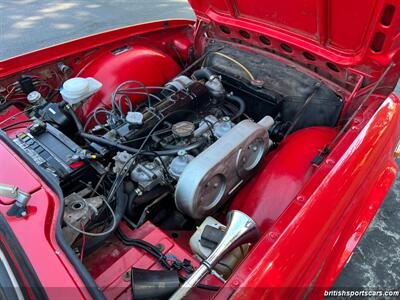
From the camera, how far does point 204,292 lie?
49.5 inches

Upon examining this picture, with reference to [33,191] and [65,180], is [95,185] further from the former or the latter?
[33,191]

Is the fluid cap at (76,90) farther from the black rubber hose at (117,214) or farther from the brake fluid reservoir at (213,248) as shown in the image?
the brake fluid reservoir at (213,248)

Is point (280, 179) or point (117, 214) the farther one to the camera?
point (280, 179)

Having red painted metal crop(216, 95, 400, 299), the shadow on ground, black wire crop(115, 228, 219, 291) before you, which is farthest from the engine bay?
the shadow on ground

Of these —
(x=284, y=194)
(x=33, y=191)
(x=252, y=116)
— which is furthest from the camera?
(x=252, y=116)

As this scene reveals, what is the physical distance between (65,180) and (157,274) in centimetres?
64

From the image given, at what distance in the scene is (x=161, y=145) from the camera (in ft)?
5.90

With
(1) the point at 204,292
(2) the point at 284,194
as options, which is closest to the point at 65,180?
(1) the point at 204,292

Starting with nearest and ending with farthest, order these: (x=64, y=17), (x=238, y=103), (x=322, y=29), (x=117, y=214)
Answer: (x=117, y=214)
(x=322, y=29)
(x=238, y=103)
(x=64, y=17)

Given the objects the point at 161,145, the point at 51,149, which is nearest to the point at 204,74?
the point at 161,145

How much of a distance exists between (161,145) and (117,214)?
452mm

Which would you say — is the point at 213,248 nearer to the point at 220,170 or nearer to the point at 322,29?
the point at 220,170

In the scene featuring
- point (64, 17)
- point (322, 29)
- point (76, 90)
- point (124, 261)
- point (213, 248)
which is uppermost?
point (322, 29)

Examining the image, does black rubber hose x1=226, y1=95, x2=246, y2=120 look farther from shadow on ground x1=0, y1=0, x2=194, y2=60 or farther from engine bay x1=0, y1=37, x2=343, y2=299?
shadow on ground x1=0, y1=0, x2=194, y2=60
